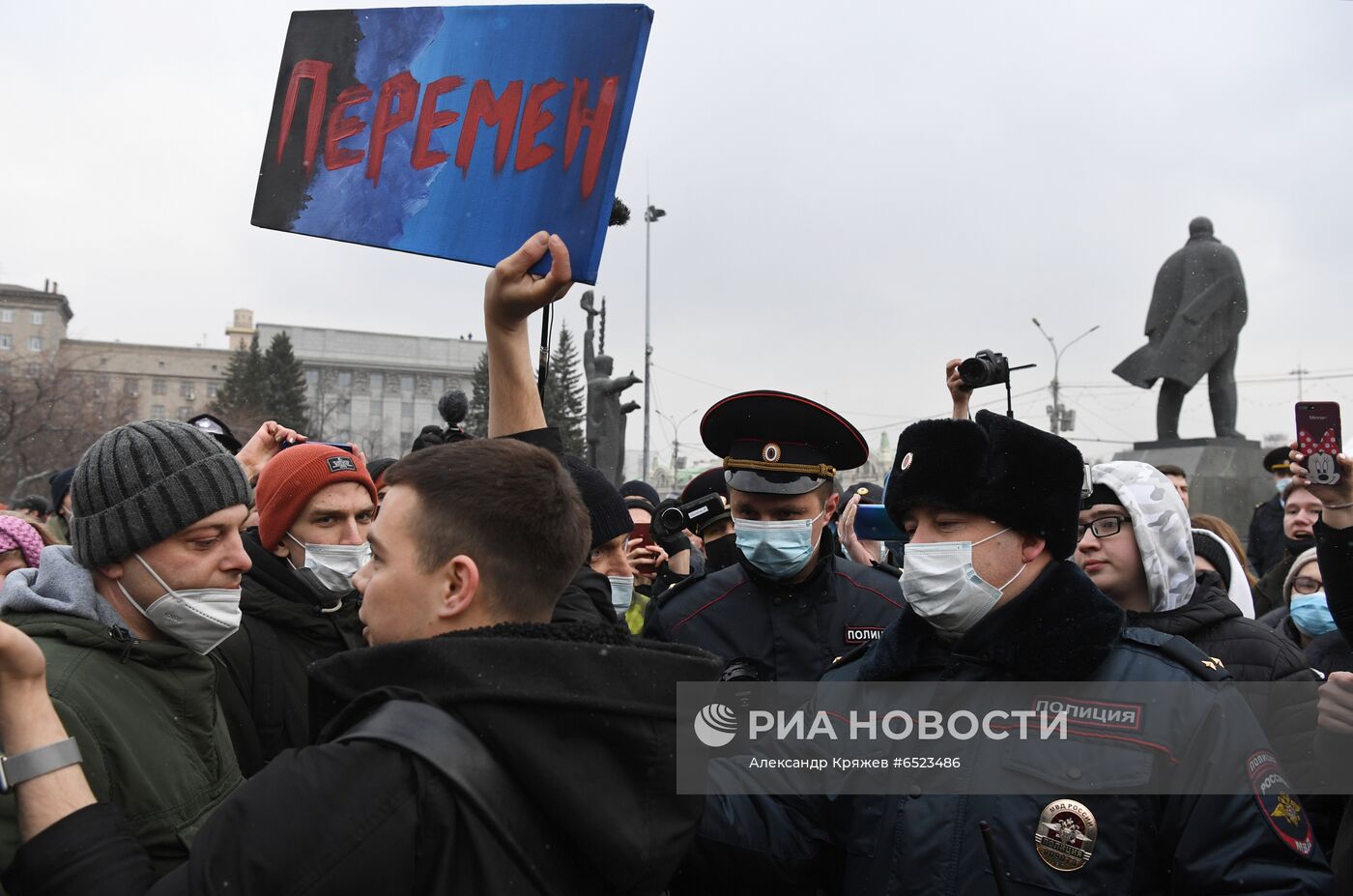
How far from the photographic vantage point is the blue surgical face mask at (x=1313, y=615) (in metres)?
4.36

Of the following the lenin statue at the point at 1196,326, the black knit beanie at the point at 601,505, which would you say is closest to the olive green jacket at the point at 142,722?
the black knit beanie at the point at 601,505

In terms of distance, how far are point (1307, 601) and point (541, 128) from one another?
3522mm

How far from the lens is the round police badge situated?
2250mm

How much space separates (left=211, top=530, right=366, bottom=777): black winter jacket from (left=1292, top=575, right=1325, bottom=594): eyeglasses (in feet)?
12.6

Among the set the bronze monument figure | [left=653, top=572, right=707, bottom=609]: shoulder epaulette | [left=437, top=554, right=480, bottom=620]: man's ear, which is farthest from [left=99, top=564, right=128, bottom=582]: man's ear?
the bronze monument figure

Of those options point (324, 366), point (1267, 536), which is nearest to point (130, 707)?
point (1267, 536)

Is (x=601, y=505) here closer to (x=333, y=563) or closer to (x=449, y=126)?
(x=333, y=563)

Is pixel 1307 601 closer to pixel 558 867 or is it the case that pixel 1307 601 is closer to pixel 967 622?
pixel 967 622

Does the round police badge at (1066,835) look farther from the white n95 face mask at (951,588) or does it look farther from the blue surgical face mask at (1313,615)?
the blue surgical face mask at (1313,615)

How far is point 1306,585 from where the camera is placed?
465cm

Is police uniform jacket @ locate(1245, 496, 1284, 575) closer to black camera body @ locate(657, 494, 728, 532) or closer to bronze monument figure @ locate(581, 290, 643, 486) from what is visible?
black camera body @ locate(657, 494, 728, 532)

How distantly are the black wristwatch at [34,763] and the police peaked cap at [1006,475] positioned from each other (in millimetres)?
1917

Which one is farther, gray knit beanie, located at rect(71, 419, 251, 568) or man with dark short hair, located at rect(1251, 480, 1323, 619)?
man with dark short hair, located at rect(1251, 480, 1323, 619)

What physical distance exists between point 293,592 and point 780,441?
5.91 ft
